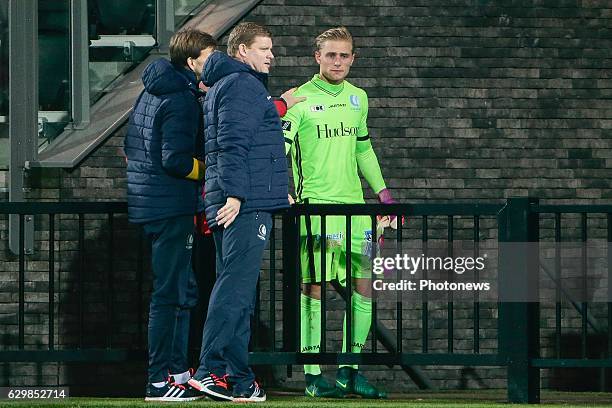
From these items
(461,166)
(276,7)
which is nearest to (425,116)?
(461,166)

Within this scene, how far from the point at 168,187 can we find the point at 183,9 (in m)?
3.66

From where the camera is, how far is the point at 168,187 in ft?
27.8

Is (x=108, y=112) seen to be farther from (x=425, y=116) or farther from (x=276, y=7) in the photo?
(x=425, y=116)

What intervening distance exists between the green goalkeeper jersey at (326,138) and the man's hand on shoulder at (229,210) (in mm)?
1694

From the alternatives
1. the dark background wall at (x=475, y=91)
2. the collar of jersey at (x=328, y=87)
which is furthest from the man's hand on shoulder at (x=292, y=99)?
the dark background wall at (x=475, y=91)

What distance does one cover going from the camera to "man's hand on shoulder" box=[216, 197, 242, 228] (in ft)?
26.4

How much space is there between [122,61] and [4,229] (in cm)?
145

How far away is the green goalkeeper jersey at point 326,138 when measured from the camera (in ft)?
31.9

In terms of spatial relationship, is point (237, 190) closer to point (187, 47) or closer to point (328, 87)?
point (187, 47)

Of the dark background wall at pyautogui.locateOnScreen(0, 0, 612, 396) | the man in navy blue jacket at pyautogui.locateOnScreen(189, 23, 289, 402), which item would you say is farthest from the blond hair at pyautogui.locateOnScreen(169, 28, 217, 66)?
the dark background wall at pyautogui.locateOnScreen(0, 0, 612, 396)

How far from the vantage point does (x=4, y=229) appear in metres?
11.4

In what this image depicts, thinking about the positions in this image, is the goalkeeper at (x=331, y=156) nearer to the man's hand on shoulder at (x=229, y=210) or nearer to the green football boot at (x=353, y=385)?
the green football boot at (x=353, y=385)

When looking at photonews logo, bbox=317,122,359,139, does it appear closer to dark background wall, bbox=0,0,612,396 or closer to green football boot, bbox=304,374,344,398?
green football boot, bbox=304,374,344,398

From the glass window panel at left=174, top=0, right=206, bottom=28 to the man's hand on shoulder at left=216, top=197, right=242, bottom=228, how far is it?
397 centimetres
